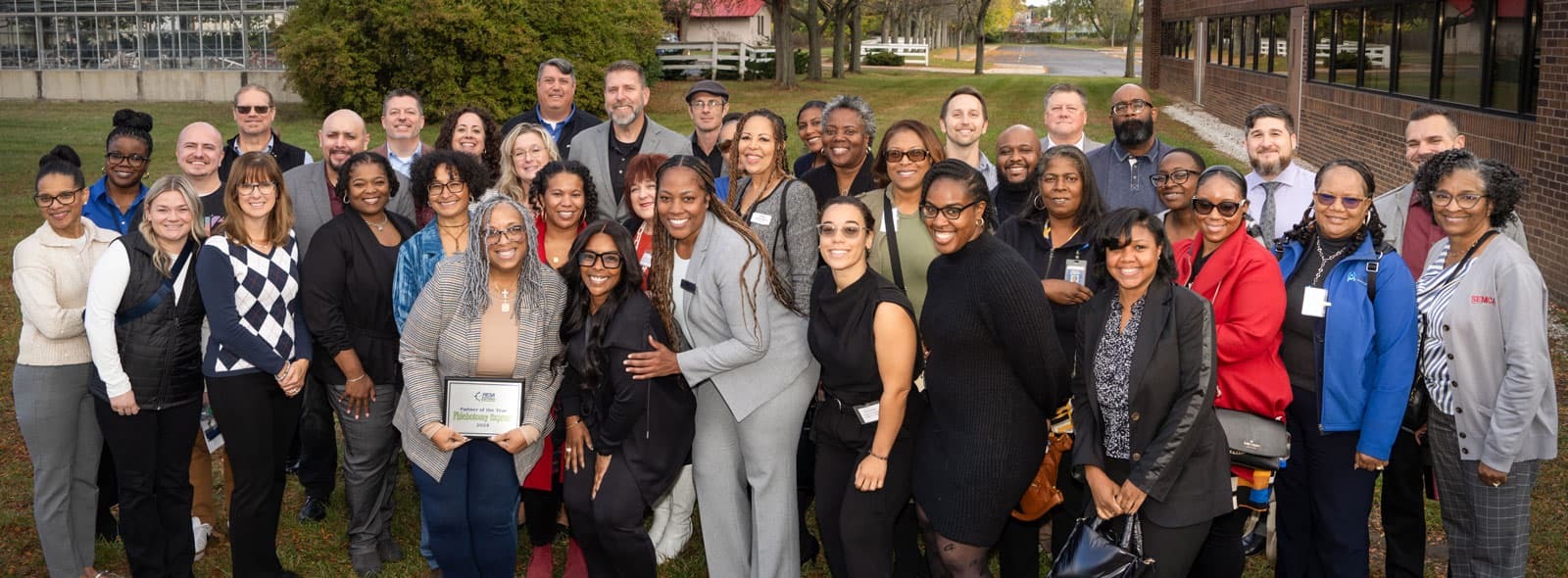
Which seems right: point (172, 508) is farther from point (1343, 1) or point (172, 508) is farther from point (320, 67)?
point (320, 67)

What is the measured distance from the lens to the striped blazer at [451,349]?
16.3 ft

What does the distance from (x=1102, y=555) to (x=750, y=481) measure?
4.97 ft

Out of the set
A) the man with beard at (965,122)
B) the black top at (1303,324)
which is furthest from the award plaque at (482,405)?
the black top at (1303,324)

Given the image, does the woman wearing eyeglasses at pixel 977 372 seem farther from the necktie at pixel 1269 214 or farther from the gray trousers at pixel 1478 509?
the necktie at pixel 1269 214

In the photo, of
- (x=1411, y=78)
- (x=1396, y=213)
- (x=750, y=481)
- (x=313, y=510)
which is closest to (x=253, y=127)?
(x=313, y=510)

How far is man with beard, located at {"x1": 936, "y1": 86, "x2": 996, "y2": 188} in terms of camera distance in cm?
629

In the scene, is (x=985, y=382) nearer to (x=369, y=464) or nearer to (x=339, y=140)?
(x=369, y=464)

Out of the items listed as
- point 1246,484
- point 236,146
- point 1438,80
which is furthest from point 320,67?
point 1246,484

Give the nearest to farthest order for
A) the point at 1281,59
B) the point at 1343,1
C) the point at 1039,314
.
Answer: the point at 1039,314 < the point at 1343,1 < the point at 1281,59

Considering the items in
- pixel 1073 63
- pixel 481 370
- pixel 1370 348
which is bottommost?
pixel 481 370

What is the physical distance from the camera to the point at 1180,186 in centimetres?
521

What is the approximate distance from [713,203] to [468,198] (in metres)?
1.37

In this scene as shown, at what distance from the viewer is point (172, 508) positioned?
529cm

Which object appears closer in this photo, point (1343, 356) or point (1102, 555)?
point (1102, 555)
